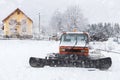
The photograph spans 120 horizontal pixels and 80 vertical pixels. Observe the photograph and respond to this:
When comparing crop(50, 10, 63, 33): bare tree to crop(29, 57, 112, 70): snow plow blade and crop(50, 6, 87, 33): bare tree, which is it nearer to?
crop(50, 6, 87, 33): bare tree

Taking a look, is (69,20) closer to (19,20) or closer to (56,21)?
(56,21)

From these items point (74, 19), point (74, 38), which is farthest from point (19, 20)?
point (74, 38)

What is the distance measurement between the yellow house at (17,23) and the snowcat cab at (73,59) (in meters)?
67.4

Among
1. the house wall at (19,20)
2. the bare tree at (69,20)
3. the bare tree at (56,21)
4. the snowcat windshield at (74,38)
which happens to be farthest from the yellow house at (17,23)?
the snowcat windshield at (74,38)

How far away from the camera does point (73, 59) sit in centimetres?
1811

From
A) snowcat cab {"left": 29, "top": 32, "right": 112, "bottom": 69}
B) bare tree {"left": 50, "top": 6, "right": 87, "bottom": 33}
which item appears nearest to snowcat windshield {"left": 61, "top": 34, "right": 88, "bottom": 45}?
snowcat cab {"left": 29, "top": 32, "right": 112, "bottom": 69}

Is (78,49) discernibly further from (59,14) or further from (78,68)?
(59,14)

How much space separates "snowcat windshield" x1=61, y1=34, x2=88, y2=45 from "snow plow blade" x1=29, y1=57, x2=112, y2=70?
1830 millimetres

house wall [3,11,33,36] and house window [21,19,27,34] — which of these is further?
house window [21,19,27,34]

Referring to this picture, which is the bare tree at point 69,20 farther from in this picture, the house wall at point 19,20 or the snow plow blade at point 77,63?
the snow plow blade at point 77,63

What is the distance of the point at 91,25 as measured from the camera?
448 ft

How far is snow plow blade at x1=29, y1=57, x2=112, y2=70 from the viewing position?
58.1 ft

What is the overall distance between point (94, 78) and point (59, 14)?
122m

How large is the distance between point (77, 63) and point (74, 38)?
2.27 m
